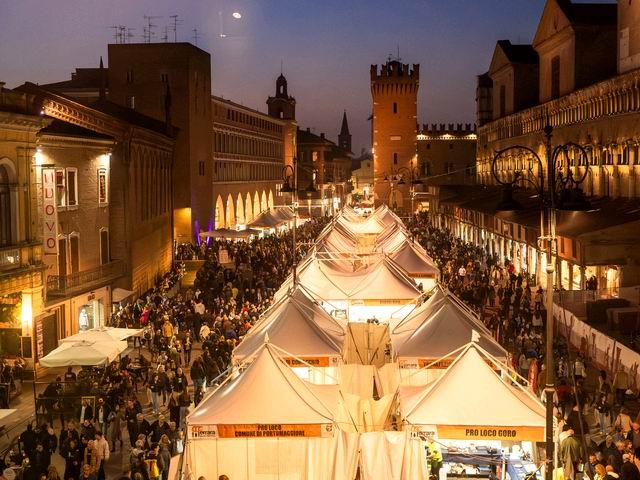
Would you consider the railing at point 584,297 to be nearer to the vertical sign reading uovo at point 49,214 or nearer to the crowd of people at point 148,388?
the crowd of people at point 148,388

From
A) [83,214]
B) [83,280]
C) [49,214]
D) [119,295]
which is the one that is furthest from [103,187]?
[49,214]

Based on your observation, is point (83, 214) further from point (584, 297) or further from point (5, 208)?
point (584, 297)

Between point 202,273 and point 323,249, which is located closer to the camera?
point 323,249

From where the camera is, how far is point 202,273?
3859 cm

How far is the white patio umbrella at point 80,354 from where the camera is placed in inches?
813

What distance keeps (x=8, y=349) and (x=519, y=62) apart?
46.6m

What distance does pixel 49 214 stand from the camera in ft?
89.1

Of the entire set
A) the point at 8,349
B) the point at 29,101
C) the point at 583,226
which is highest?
the point at 29,101

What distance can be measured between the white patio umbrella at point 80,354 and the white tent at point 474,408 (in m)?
9.03

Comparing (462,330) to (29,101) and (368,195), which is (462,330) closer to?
(29,101)

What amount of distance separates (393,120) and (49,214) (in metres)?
80.8

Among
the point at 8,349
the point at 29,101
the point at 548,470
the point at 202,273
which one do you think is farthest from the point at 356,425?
the point at 202,273

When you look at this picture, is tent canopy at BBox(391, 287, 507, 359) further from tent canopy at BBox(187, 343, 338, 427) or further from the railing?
the railing

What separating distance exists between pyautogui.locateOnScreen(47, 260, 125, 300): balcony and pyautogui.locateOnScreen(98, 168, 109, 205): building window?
2468mm
